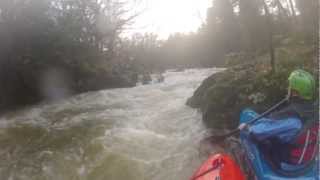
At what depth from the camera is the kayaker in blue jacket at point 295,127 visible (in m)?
3.64

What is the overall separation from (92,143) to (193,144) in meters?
1.62

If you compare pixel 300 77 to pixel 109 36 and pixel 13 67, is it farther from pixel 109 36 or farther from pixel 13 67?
pixel 109 36

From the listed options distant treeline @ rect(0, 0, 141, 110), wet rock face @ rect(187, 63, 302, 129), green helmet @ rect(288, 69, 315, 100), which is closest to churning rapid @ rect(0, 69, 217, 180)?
wet rock face @ rect(187, 63, 302, 129)

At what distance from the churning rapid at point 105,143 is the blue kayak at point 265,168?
1.39m

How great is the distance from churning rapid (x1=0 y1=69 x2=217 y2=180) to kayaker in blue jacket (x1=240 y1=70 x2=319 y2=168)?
1723 mm

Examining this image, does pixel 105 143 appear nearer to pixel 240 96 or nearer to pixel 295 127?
pixel 240 96

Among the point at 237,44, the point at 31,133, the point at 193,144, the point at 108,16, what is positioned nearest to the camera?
the point at 193,144

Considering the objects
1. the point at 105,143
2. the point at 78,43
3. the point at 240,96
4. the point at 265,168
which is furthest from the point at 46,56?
the point at 265,168

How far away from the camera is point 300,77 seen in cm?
364

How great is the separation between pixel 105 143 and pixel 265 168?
3337 millimetres

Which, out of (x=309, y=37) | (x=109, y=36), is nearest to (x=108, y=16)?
(x=109, y=36)

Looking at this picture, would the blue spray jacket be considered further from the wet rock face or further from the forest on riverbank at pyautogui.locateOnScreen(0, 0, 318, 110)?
the forest on riverbank at pyautogui.locateOnScreen(0, 0, 318, 110)

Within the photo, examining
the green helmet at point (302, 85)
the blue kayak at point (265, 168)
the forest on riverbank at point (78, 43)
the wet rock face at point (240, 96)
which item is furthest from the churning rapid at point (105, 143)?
the forest on riverbank at point (78, 43)

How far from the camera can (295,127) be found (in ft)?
11.9
